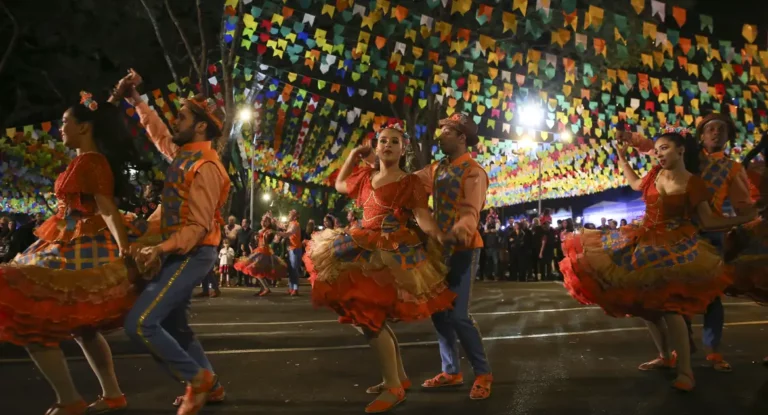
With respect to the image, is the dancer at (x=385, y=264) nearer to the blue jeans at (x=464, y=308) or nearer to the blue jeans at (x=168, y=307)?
the blue jeans at (x=464, y=308)

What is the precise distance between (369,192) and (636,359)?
11.0 ft

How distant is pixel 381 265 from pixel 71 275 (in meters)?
1.87

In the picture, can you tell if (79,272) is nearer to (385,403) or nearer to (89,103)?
(89,103)

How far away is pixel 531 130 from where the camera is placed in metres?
22.1

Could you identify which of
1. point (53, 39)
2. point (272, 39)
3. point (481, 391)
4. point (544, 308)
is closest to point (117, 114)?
point (481, 391)

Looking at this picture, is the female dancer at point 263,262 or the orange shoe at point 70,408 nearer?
the orange shoe at point 70,408

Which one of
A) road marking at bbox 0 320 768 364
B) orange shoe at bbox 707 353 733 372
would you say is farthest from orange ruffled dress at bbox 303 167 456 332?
orange shoe at bbox 707 353 733 372

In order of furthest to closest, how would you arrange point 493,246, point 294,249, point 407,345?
point 493,246
point 294,249
point 407,345

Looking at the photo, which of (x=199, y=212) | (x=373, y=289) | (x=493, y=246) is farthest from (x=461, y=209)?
(x=493, y=246)

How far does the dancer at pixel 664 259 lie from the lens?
16.0ft

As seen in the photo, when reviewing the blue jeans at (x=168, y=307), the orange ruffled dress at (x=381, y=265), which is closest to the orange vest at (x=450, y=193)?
the orange ruffled dress at (x=381, y=265)

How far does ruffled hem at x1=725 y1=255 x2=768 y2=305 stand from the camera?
553cm

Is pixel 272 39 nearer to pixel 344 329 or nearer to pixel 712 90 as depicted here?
pixel 344 329

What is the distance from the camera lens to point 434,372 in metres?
5.69
